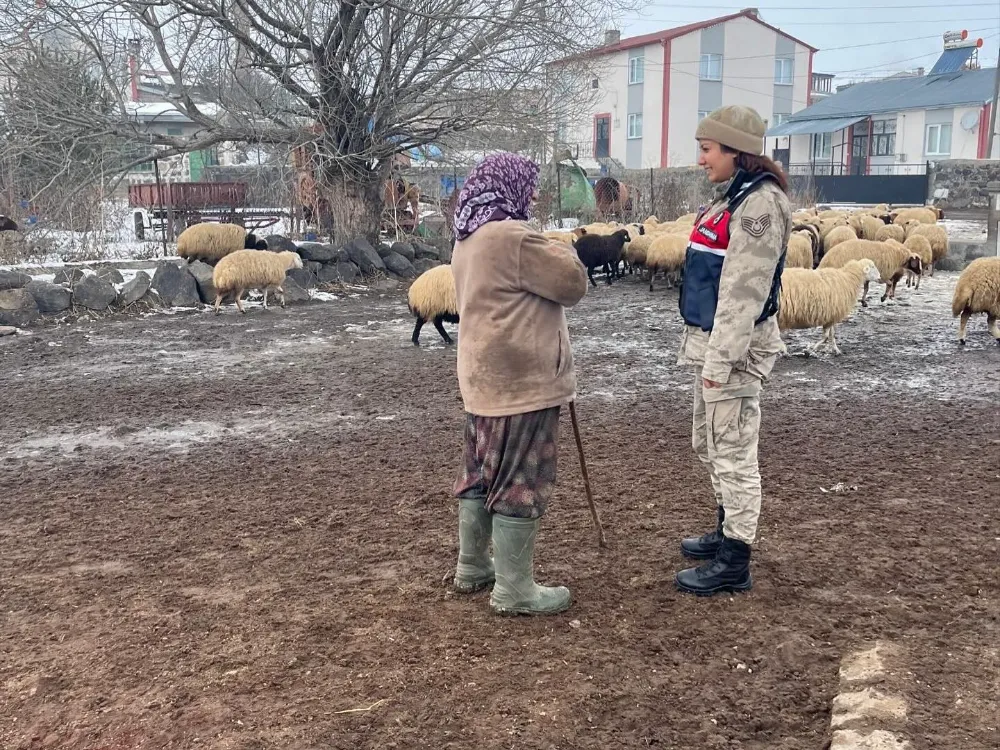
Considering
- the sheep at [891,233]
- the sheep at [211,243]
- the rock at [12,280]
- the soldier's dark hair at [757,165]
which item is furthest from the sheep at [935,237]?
the rock at [12,280]

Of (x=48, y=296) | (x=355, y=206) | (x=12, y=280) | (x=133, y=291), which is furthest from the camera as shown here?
(x=355, y=206)

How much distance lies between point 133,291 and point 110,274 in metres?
0.53

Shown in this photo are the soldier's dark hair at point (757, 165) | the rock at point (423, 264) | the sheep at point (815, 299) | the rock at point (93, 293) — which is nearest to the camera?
the soldier's dark hair at point (757, 165)

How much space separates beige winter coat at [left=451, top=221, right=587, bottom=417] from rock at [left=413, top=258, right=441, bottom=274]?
1230cm

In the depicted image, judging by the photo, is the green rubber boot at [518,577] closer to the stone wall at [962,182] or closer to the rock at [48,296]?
the rock at [48,296]

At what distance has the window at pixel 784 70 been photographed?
48.5 m

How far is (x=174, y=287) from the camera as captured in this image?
465 inches

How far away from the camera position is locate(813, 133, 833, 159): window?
4331 centimetres

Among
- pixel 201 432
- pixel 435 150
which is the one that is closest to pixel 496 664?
pixel 201 432

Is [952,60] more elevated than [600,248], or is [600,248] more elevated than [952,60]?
[952,60]

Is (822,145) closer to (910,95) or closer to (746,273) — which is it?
(910,95)

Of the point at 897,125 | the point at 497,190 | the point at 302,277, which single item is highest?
the point at 897,125

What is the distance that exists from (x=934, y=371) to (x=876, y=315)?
10.4 feet

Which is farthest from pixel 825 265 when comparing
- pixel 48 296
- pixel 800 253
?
pixel 48 296
